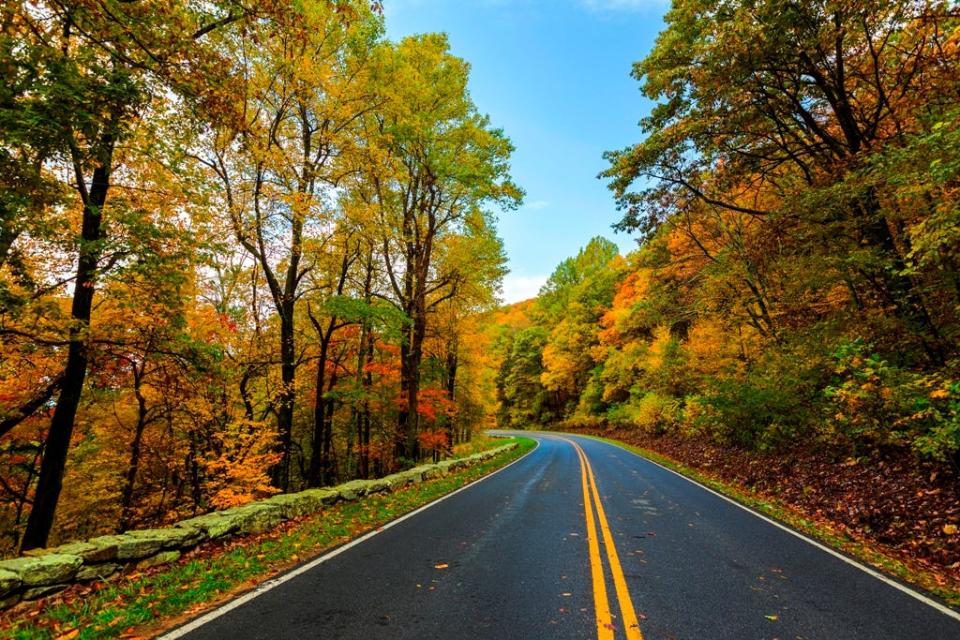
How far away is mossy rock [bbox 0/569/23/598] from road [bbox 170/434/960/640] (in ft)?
6.14

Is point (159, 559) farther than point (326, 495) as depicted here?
No

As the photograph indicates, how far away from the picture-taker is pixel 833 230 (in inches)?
365

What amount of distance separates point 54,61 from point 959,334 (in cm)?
1395

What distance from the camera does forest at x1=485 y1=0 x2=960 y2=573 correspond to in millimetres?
6715

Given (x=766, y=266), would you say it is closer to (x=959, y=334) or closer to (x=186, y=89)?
(x=959, y=334)

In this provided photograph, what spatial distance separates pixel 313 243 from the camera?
13.1 m

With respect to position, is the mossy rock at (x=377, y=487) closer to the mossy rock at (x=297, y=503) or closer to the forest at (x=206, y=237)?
the mossy rock at (x=297, y=503)

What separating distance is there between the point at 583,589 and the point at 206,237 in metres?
9.41

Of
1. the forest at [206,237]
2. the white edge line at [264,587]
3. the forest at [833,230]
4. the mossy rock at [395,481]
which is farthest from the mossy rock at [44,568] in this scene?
the forest at [833,230]

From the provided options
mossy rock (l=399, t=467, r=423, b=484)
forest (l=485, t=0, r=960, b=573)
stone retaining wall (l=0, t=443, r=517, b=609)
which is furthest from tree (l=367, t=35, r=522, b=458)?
stone retaining wall (l=0, t=443, r=517, b=609)

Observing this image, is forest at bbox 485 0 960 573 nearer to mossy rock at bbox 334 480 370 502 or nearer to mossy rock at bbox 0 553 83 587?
mossy rock at bbox 334 480 370 502

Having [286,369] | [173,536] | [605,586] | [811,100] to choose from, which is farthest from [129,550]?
[811,100]

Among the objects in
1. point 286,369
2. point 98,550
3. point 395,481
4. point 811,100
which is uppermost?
point 811,100

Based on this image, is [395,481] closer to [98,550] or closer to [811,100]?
[98,550]
